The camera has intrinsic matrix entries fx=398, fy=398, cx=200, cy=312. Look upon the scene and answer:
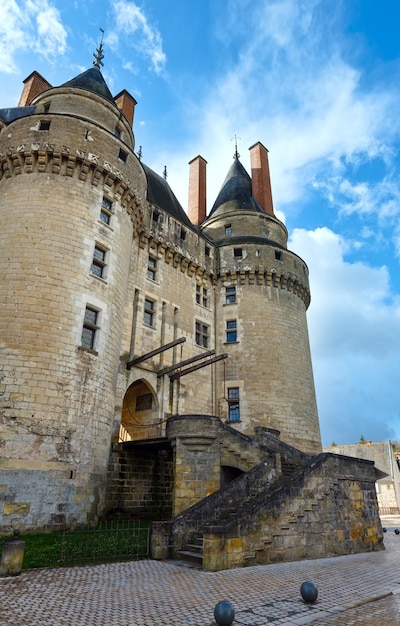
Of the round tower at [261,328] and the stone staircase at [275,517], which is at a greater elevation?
the round tower at [261,328]

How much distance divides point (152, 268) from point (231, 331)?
626cm

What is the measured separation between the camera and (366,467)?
1380cm

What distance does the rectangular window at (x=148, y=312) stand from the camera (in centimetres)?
1958

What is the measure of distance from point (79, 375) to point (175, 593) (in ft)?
27.7

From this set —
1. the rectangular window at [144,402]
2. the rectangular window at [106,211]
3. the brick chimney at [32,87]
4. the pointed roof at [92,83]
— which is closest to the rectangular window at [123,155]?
the rectangular window at [106,211]

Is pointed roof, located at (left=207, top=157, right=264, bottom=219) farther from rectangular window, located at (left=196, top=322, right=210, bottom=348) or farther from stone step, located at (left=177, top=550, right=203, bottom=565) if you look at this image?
stone step, located at (left=177, top=550, right=203, bottom=565)

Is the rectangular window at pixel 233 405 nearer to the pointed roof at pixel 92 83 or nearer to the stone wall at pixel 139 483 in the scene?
the stone wall at pixel 139 483

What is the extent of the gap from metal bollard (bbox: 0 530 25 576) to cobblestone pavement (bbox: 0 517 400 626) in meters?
0.20

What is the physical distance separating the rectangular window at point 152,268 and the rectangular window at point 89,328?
581cm

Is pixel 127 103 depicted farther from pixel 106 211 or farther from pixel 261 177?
pixel 261 177

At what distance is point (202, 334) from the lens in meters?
22.7

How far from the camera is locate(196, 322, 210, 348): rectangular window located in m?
22.5

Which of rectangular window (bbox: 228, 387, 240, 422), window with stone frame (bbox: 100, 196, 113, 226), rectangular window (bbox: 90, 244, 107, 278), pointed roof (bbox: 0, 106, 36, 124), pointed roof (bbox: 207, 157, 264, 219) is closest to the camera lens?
rectangular window (bbox: 90, 244, 107, 278)

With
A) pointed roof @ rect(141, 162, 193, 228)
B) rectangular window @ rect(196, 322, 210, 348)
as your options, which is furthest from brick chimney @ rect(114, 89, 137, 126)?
rectangular window @ rect(196, 322, 210, 348)
